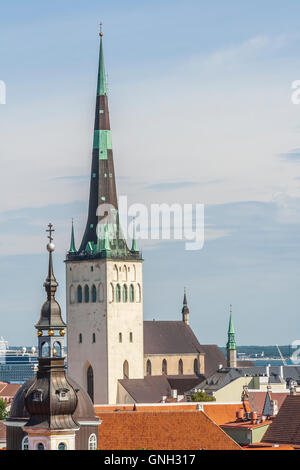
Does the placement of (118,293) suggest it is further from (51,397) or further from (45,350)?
(51,397)

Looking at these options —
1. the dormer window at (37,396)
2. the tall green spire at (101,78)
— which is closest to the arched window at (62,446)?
the dormer window at (37,396)

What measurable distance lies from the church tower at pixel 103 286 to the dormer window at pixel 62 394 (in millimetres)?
63881

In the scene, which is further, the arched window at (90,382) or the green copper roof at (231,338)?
the green copper roof at (231,338)

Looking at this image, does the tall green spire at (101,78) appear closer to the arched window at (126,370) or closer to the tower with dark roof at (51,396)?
the arched window at (126,370)

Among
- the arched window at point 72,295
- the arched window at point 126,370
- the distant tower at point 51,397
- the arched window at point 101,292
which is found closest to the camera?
the distant tower at point 51,397

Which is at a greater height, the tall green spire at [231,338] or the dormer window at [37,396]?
the tall green spire at [231,338]

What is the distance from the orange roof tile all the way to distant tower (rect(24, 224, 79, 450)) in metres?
19.3

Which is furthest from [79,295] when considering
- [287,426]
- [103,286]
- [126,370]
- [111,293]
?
[287,426]

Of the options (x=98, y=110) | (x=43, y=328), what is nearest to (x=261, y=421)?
(x=43, y=328)

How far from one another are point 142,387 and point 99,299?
283 inches

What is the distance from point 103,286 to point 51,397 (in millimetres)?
65920

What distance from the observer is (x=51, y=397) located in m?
48.7

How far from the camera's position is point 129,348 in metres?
116

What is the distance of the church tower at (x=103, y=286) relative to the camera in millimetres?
114062
